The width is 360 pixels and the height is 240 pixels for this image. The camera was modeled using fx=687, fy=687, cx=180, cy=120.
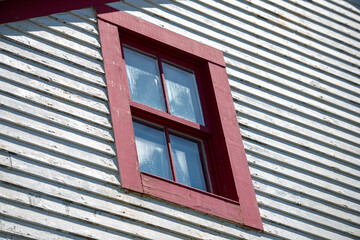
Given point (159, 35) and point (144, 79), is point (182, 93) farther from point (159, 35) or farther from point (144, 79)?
point (159, 35)

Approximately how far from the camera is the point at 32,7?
20.1ft

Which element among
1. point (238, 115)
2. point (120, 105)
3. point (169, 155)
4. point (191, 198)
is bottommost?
point (191, 198)

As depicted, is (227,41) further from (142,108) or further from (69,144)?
(69,144)

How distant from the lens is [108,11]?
262 inches

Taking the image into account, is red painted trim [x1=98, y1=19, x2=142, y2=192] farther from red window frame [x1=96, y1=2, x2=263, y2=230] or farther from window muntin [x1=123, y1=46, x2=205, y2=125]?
window muntin [x1=123, y1=46, x2=205, y2=125]

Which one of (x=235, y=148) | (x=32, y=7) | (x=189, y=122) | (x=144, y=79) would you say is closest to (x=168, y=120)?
(x=189, y=122)

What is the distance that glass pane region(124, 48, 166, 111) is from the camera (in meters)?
6.42

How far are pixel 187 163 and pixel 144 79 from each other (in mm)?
936

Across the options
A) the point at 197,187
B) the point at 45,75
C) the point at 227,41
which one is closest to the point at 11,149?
the point at 45,75

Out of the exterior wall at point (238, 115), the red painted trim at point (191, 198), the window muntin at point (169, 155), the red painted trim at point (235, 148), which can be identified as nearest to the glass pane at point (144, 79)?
the window muntin at point (169, 155)

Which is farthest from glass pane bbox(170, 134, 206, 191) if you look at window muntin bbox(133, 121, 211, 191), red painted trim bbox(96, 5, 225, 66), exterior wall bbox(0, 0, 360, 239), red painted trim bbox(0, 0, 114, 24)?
red painted trim bbox(0, 0, 114, 24)

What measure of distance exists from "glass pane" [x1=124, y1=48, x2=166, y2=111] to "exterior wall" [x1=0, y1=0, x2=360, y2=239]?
0.43 metres

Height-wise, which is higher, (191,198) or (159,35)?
(159,35)

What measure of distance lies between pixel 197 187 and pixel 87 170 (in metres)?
1.21
